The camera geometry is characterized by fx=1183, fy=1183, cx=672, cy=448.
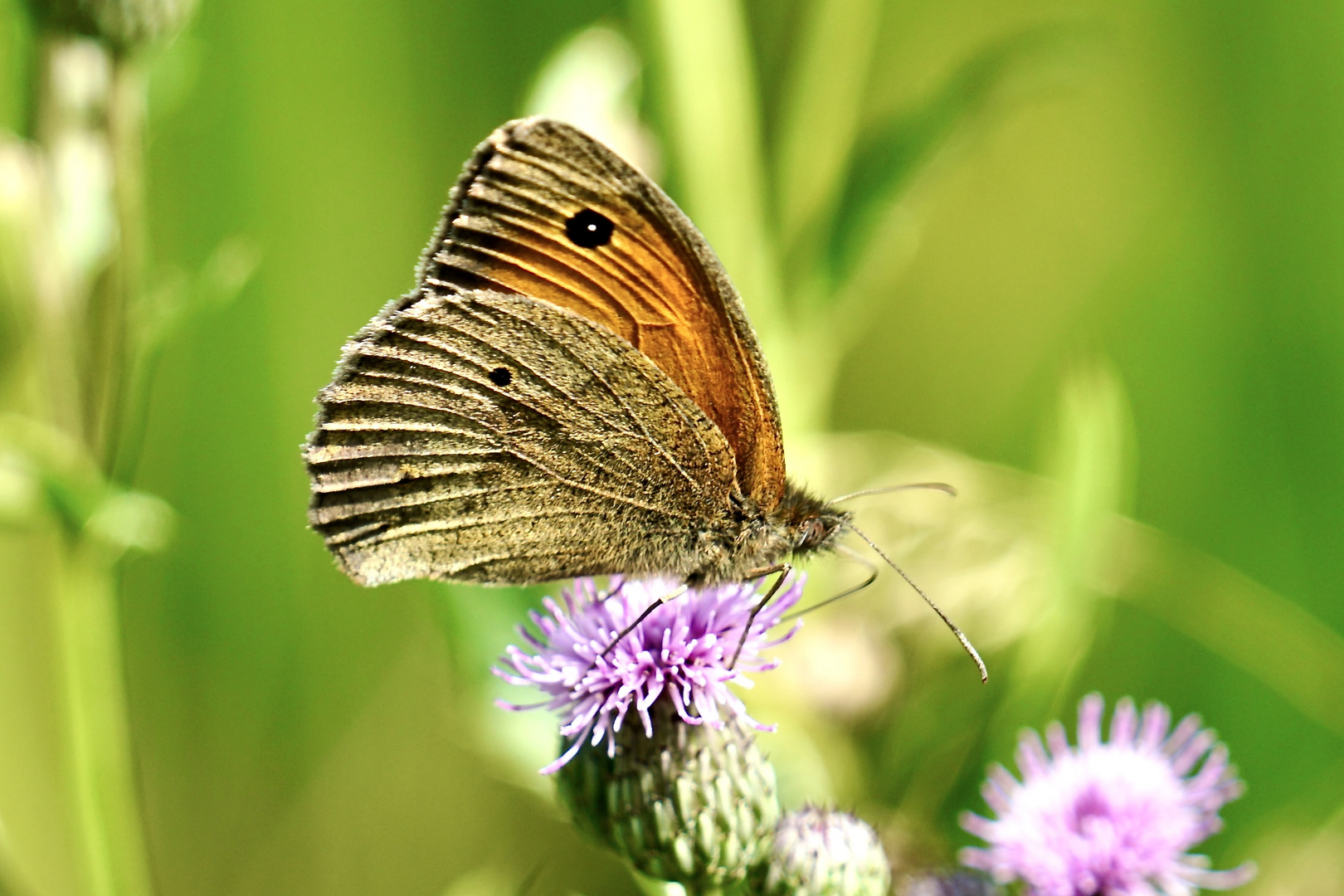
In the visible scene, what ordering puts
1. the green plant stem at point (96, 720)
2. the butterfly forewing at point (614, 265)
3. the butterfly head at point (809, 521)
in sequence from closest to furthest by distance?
the green plant stem at point (96, 720)
the butterfly forewing at point (614, 265)
the butterfly head at point (809, 521)

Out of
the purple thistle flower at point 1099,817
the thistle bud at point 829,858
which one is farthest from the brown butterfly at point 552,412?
the purple thistle flower at point 1099,817

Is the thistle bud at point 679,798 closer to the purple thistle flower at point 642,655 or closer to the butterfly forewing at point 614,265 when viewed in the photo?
the purple thistle flower at point 642,655

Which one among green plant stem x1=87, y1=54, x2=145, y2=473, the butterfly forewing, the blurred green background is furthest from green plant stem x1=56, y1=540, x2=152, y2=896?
the butterfly forewing

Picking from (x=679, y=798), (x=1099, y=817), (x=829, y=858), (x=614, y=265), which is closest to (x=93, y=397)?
(x=614, y=265)

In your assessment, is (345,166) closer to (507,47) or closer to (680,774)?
(507,47)

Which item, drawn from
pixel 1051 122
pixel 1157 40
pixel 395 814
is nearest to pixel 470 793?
pixel 395 814

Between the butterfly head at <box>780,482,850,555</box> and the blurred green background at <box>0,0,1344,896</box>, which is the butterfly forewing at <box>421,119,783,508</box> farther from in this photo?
the blurred green background at <box>0,0,1344,896</box>
